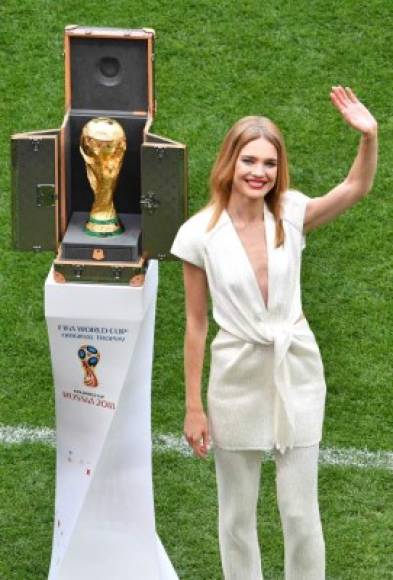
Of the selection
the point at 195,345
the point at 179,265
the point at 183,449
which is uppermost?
the point at 195,345

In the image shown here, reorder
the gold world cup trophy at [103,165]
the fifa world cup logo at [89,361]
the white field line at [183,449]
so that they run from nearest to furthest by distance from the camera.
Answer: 1. the gold world cup trophy at [103,165]
2. the fifa world cup logo at [89,361]
3. the white field line at [183,449]

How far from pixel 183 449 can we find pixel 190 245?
2.05 m

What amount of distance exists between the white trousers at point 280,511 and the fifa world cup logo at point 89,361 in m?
0.60

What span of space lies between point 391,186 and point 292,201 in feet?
10.6

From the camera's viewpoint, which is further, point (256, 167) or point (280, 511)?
point (280, 511)

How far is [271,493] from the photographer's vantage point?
25.8 feet

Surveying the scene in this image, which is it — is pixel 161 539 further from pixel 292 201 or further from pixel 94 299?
pixel 292 201

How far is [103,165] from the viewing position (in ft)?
21.7

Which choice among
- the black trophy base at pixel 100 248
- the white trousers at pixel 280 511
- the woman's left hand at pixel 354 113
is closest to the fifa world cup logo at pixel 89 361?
the black trophy base at pixel 100 248

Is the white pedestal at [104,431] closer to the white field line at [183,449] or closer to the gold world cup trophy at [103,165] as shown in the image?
the gold world cup trophy at [103,165]

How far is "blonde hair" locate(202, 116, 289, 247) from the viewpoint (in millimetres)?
6227

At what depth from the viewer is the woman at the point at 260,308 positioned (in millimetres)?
6250

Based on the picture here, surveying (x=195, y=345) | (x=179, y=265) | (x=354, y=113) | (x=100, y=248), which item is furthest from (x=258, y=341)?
(x=179, y=265)

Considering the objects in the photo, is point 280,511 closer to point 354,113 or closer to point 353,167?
point 353,167
